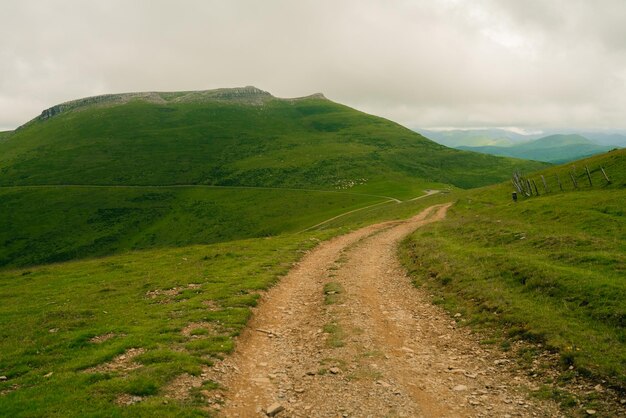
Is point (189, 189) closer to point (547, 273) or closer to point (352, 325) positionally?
point (352, 325)

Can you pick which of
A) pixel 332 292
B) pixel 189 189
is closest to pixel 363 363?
pixel 332 292

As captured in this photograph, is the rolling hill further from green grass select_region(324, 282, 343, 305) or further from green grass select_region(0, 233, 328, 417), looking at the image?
green grass select_region(324, 282, 343, 305)

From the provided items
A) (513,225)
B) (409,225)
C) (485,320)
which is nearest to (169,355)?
(485,320)

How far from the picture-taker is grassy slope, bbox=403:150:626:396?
13.7 meters

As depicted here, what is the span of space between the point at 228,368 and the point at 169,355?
2383 mm

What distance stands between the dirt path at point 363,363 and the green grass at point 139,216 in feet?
222

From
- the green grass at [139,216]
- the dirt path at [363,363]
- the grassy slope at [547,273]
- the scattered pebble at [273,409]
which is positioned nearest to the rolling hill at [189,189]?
the green grass at [139,216]

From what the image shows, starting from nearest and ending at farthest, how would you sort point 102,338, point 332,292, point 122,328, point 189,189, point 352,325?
point 102,338, point 352,325, point 122,328, point 332,292, point 189,189

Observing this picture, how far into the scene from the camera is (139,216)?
131000 millimetres

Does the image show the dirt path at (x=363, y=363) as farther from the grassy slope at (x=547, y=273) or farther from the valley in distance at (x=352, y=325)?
the grassy slope at (x=547, y=273)

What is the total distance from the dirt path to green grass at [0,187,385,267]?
67.6 metres

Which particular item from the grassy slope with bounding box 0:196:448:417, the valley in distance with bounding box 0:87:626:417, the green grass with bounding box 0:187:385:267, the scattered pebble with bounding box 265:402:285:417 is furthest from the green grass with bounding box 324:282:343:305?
the green grass with bounding box 0:187:385:267

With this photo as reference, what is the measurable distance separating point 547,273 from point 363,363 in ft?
37.5

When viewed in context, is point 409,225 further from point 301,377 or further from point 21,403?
point 21,403
